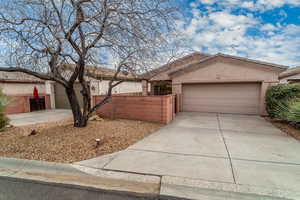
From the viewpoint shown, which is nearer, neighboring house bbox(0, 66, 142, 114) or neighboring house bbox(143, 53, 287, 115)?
neighboring house bbox(143, 53, 287, 115)

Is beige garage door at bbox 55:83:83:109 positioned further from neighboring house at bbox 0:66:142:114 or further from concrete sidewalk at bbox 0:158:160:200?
concrete sidewalk at bbox 0:158:160:200

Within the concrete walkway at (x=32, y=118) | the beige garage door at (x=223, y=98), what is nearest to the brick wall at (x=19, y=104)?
the concrete walkway at (x=32, y=118)

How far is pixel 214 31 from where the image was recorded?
604cm

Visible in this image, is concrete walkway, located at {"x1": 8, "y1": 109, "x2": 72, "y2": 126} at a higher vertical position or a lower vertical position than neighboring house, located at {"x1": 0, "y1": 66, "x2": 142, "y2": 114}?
lower

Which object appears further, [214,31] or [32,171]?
[214,31]

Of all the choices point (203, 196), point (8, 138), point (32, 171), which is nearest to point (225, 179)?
point (203, 196)

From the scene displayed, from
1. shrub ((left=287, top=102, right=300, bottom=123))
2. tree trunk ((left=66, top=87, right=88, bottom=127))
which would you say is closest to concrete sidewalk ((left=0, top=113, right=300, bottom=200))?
shrub ((left=287, top=102, right=300, bottom=123))

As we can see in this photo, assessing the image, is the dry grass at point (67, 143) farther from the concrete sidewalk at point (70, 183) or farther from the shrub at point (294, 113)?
the shrub at point (294, 113)

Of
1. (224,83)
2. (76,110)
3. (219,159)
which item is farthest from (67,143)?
(224,83)

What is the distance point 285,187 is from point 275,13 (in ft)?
26.9

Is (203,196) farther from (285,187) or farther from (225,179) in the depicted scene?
(285,187)

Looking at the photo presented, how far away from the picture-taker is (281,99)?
7461 mm

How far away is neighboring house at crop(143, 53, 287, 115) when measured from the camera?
8.70 meters

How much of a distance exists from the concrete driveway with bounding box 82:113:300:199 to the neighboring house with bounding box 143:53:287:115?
417 centimetres
